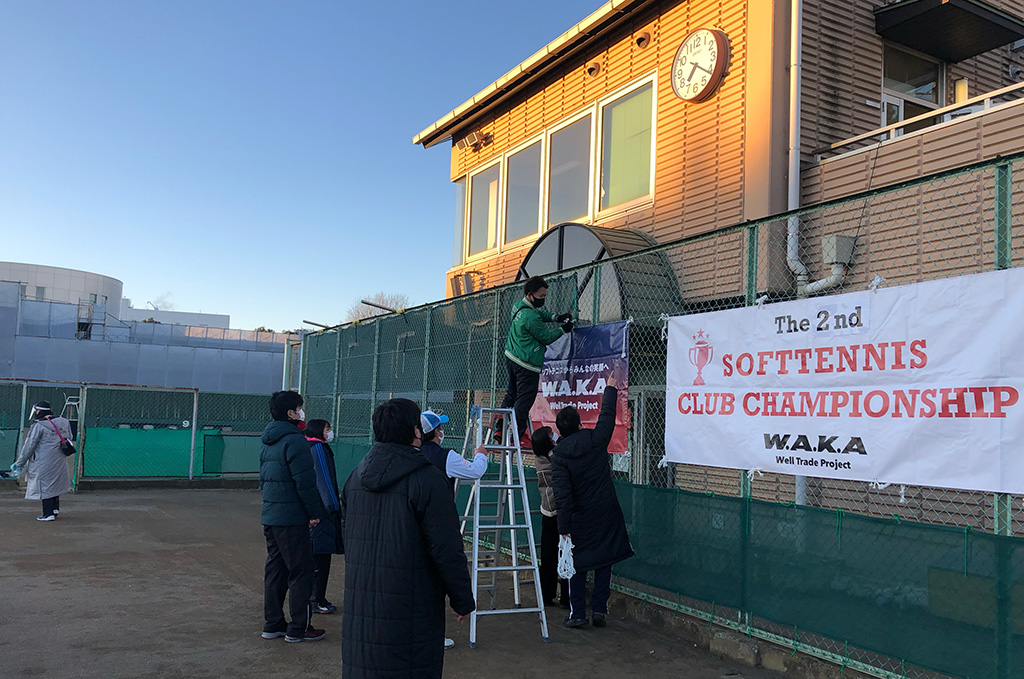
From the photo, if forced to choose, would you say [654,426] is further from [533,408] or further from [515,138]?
[515,138]

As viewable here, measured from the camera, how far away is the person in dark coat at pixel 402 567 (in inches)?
146

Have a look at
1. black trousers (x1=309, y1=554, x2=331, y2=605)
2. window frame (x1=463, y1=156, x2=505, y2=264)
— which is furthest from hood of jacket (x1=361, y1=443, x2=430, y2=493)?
window frame (x1=463, y1=156, x2=505, y2=264)

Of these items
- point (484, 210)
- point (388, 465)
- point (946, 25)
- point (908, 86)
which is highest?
point (946, 25)

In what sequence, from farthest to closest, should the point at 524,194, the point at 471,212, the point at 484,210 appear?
the point at 471,212 → the point at 484,210 → the point at 524,194

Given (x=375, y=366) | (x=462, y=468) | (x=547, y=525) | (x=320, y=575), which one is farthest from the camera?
(x=375, y=366)

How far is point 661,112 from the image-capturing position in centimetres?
1175

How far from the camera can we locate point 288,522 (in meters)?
6.26

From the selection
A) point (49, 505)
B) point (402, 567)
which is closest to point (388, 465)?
point (402, 567)

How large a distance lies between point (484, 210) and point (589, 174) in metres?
3.59

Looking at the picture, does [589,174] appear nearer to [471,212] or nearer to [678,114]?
[678,114]

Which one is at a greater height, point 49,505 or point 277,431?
point 277,431

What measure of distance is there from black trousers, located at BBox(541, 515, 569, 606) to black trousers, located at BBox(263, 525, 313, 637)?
2158mm

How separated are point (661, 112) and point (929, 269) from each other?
483 cm

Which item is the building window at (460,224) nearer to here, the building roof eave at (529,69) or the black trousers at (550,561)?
the building roof eave at (529,69)
